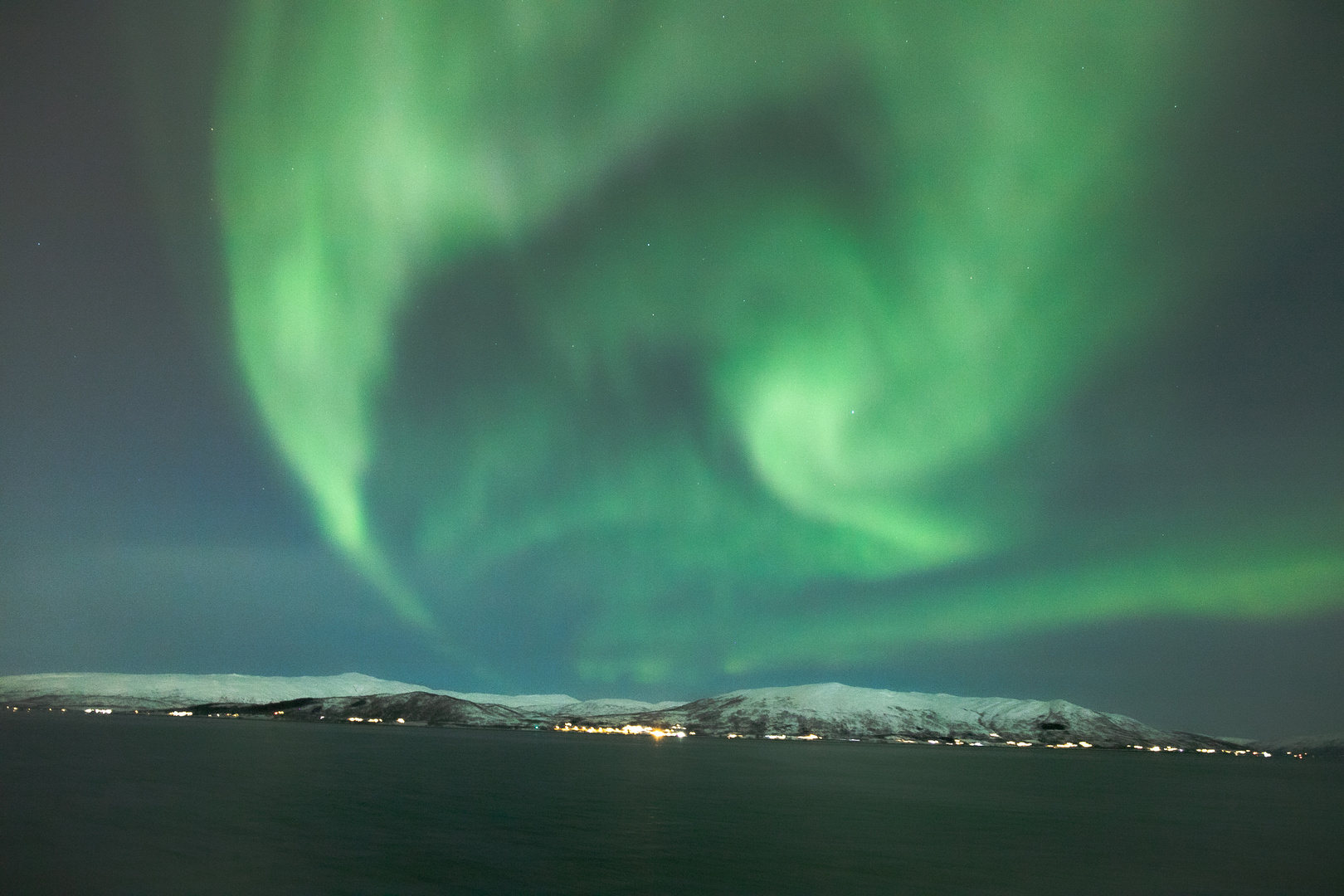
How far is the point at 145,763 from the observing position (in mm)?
131125

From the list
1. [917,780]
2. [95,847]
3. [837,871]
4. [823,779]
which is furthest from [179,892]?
[917,780]

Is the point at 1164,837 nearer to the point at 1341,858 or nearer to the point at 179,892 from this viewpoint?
the point at 1341,858

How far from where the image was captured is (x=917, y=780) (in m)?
162

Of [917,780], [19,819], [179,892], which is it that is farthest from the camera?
[917,780]

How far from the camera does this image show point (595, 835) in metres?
71.2

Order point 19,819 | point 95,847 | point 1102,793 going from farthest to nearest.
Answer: point 1102,793 → point 19,819 → point 95,847

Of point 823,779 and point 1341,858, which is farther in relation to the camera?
point 823,779

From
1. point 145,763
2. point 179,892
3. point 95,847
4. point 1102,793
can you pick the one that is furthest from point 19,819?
point 1102,793

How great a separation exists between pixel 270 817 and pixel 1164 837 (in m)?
84.1

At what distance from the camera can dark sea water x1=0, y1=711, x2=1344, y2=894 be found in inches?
2084

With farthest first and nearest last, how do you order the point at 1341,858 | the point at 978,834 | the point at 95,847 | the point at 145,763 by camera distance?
the point at 145,763 < the point at 978,834 < the point at 1341,858 < the point at 95,847

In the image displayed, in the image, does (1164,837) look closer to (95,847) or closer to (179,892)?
(179,892)

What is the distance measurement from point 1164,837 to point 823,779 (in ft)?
236

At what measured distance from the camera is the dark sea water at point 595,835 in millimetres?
52938
